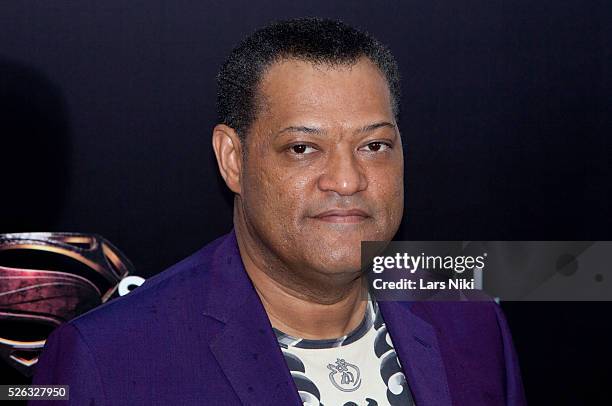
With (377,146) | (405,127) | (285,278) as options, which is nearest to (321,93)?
(377,146)

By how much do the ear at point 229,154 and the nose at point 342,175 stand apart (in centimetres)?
34

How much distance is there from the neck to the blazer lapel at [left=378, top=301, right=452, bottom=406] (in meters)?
0.18

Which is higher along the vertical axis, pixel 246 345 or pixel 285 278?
pixel 285 278

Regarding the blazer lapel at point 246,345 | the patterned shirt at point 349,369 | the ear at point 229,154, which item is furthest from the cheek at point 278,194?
the patterned shirt at point 349,369

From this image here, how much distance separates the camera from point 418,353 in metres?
2.42

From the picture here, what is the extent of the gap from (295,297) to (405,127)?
113cm

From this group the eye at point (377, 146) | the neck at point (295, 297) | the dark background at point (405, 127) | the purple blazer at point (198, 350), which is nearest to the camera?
the purple blazer at point (198, 350)

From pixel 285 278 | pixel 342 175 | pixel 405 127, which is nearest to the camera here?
pixel 342 175

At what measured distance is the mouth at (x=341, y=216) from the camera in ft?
6.91

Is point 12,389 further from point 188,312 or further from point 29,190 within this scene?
point 188,312

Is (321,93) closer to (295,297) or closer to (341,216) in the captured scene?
(341,216)

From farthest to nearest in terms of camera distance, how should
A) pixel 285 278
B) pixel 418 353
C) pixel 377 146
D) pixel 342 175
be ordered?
pixel 418 353
pixel 285 278
pixel 377 146
pixel 342 175

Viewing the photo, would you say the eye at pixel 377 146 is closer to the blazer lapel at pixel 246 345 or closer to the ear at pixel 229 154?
the ear at pixel 229 154

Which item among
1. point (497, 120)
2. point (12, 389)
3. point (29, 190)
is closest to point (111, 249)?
point (29, 190)
